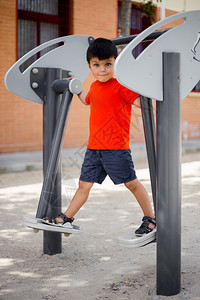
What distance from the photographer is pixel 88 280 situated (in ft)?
7.90

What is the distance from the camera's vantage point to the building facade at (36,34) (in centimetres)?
765

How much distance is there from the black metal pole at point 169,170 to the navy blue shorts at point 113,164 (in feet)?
1.18

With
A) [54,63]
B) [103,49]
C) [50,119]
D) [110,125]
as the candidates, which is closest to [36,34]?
[54,63]

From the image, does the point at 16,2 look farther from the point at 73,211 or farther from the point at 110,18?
the point at 73,211

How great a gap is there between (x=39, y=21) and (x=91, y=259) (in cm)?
656

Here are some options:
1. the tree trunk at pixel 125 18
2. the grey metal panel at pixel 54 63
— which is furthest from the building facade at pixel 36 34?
the grey metal panel at pixel 54 63

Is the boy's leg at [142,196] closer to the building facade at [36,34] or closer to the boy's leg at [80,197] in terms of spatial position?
the boy's leg at [80,197]

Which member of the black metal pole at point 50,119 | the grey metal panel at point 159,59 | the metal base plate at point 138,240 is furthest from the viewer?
the black metal pole at point 50,119

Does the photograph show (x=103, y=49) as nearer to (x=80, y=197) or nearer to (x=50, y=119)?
(x=50, y=119)

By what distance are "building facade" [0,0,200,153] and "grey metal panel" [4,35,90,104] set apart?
178 inches

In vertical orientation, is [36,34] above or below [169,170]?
above

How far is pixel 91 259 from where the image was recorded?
2756mm

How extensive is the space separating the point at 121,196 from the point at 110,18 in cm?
567

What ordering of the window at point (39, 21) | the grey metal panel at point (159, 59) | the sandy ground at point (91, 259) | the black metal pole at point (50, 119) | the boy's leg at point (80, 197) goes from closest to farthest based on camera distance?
the grey metal panel at point (159, 59) → the sandy ground at point (91, 259) → the boy's leg at point (80, 197) → the black metal pole at point (50, 119) → the window at point (39, 21)
